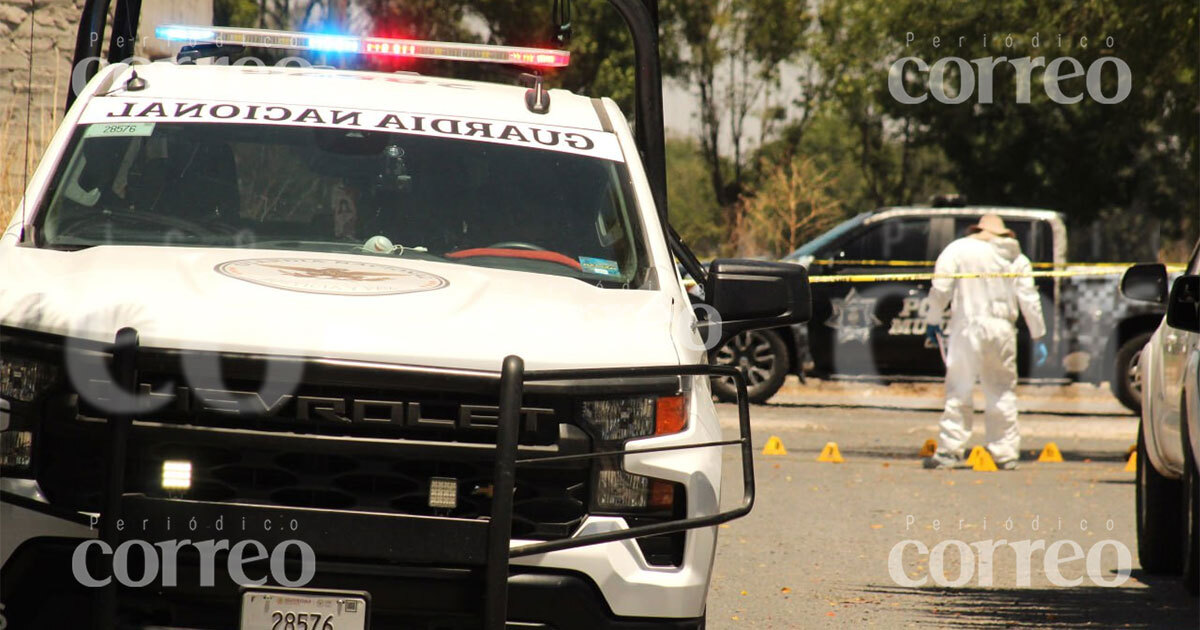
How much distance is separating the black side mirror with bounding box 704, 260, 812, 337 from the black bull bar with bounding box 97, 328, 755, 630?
43.7 inches

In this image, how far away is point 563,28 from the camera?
22.8 ft

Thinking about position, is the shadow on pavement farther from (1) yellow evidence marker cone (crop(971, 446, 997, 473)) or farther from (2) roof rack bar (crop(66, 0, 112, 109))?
(1) yellow evidence marker cone (crop(971, 446, 997, 473))

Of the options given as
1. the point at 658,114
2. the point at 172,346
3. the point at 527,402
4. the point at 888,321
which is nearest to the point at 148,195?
the point at 172,346

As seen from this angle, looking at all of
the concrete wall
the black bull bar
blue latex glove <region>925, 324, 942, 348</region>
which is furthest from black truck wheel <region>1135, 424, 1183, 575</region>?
blue latex glove <region>925, 324, 942, 348</region>

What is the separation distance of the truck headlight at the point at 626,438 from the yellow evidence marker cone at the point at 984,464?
8425 mm

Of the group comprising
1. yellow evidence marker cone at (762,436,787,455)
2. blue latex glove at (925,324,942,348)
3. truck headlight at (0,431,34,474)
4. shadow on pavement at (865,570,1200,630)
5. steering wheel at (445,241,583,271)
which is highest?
steering wheel at (445,241,583,271)

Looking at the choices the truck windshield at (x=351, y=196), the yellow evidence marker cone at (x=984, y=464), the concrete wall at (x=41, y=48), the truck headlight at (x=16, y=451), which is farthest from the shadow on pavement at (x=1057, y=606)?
the concrete wall at (x=41, y=48)

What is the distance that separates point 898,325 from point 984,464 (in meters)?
4.00

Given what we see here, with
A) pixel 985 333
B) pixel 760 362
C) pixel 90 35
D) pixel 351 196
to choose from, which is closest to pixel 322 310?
pixel 351 196

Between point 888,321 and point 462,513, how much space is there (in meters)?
12.5

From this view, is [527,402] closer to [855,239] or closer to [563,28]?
[563,28]

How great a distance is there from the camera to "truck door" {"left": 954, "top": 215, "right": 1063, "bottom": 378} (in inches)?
619

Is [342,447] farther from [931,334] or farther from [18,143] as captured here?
[931,334]

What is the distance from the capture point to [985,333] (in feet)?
39.2
